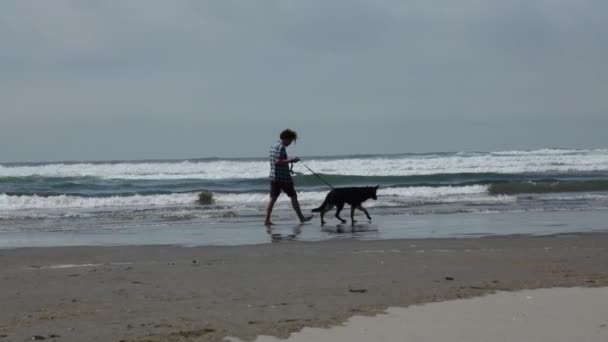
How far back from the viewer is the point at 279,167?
1300 centimetres

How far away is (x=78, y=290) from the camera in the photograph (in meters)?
6.12

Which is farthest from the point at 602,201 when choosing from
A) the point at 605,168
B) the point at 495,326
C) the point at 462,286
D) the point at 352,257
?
the point at 605,168

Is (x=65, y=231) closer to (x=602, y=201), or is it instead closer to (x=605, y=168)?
(x=602, y=201)

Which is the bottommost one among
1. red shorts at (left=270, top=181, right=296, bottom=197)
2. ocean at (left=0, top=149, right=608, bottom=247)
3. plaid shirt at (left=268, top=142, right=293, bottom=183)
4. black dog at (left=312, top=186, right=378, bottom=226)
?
ocean at (left=0, top=149, right=608, bottom=247)

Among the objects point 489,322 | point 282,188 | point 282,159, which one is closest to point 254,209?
point 282,188

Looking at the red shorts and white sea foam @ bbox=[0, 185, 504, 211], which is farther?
white sea foam @ bbox=[0, 185, 504, 211]

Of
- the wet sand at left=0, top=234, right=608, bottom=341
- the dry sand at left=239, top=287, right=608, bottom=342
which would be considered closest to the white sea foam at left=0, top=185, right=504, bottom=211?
the wet sand at left=0, top=234, right=608, bottom=341

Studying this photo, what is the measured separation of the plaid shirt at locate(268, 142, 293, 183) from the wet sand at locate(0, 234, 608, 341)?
3.45 meters

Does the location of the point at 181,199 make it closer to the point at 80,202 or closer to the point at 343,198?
the point at 80,202

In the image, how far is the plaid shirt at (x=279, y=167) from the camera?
13.0 metres

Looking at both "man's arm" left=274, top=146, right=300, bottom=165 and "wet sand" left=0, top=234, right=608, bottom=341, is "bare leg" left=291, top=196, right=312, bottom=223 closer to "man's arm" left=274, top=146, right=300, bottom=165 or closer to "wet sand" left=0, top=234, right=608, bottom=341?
"man's arm" left=274, top=146, right=300, bottom=165

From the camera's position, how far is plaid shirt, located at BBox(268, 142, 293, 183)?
12961 millimetres

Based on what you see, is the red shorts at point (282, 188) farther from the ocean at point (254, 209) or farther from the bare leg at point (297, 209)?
the ocean at point (254, 209)

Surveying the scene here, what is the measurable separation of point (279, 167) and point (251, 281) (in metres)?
6.69
